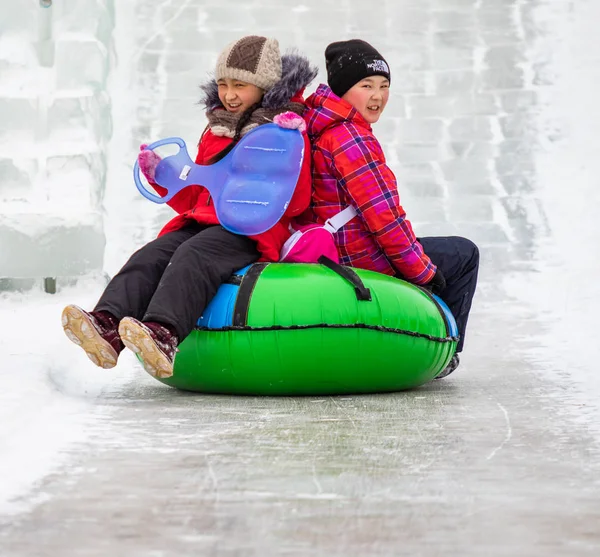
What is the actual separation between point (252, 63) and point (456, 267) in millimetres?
877

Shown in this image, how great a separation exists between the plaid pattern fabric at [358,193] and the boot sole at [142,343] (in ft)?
2.46

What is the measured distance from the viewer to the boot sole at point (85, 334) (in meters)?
2.81

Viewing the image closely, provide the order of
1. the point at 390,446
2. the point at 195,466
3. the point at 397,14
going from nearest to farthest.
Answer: the point at 195,466
the point at 390,446
the point at 397,14

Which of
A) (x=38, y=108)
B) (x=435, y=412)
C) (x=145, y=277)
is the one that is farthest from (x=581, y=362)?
(x=38, y=108)

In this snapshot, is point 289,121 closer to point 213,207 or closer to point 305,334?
point 213,207

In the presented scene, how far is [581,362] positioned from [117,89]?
4.21 metres

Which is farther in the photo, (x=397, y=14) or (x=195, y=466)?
(x=397, y=14)

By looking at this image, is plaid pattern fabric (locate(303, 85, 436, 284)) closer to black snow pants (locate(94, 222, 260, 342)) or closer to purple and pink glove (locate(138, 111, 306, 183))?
purple and pink glove (locate(138, 111, 306, 183))

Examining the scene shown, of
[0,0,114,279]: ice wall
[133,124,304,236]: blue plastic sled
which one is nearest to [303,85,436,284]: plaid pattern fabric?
[133,124,304,236]: blue plastic sled

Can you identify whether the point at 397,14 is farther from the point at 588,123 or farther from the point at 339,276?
the point at 339,276

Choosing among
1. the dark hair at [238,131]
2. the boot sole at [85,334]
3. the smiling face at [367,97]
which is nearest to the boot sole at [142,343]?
the boot sole at [85,334]

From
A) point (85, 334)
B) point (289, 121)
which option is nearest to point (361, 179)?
point (289, 121)

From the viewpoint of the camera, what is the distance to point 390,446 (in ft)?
7.73

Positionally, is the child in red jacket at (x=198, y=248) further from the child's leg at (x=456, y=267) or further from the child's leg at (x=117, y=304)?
Answer: the child's leg at (x=456, y=267)
